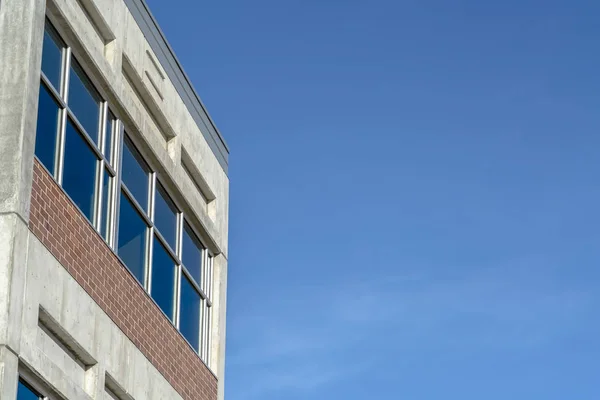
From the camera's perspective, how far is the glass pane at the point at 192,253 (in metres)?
23.0

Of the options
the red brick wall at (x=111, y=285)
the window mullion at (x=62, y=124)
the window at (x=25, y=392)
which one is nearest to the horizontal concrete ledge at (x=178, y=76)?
the window mullion at (x=62, y=124)

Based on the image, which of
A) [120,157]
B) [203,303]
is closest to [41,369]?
[120,157]

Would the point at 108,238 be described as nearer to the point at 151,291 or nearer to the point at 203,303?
the point at 151,291

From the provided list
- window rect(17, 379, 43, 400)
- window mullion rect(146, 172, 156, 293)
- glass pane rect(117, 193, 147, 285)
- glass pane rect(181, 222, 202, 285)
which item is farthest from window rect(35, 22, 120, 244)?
glass pane rect(181, 222, 202, 285)

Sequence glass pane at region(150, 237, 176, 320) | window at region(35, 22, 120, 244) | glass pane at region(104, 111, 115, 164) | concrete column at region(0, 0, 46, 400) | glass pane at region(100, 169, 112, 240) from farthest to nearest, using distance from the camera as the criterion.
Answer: glass pane at region(150, 237, 176, 320), glass pane at region(104, 111, 115, 164), glass pane at region(100, 169, 112, 240), window at region(35, 22, 120, 244), concrete column at region(0, 0, 46, 400)

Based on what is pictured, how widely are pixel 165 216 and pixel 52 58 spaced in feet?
16.4

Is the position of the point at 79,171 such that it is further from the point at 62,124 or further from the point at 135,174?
the point at 135,174

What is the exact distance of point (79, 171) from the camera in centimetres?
1833

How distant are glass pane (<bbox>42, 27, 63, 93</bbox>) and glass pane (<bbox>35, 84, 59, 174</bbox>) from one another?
0.94 ft

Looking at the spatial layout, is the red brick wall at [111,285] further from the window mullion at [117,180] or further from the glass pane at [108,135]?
the glass pane at [108,135]

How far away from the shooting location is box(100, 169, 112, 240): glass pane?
1912cm

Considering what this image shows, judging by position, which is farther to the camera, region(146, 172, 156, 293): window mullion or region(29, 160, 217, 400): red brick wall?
region(146, 172, 156, 293): window mullion

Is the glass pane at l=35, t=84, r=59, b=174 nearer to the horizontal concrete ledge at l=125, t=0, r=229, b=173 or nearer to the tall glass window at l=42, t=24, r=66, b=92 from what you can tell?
the tall glass window at l=42, t=24, r=66, b=92

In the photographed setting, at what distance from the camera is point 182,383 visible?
2158 cm
